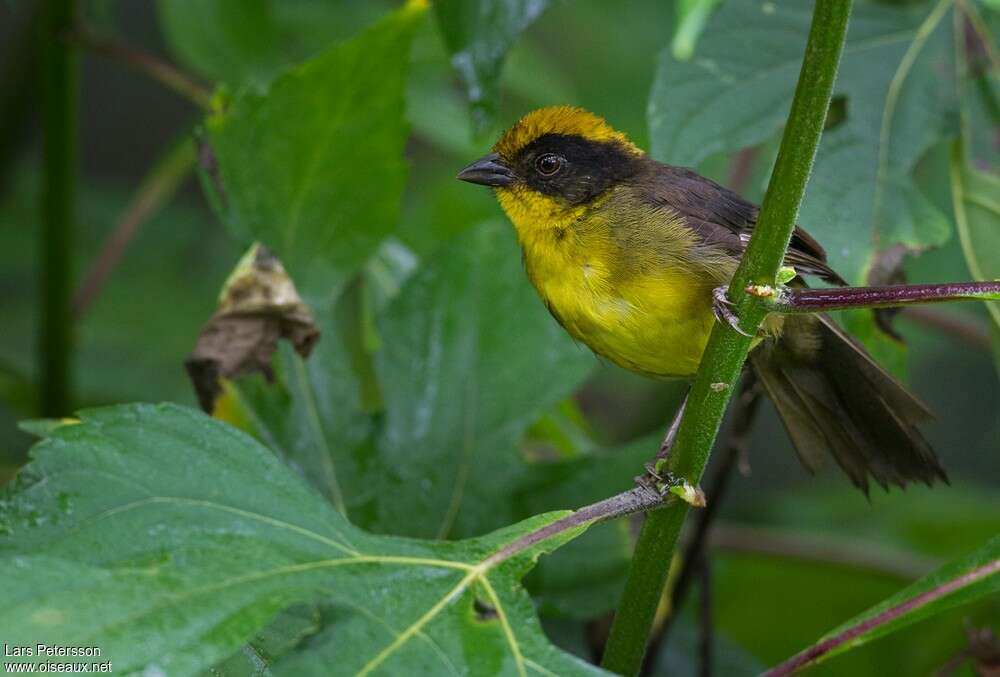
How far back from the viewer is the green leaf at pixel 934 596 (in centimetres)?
148

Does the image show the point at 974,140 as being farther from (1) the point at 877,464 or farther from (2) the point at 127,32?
(2) the point at 127,32

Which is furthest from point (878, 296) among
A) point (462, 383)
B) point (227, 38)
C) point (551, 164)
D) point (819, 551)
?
point (227, 38)

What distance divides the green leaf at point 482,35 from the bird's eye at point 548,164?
719 mm

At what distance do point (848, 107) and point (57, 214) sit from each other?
1.84 m

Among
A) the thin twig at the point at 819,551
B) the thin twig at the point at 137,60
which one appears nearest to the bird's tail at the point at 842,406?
the thin twig at the point at 819,551

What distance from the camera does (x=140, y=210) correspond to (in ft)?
10.6

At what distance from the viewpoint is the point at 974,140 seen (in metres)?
2.83

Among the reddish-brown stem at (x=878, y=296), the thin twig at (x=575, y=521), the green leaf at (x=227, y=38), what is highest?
the green leaf at (x=227, y=38)

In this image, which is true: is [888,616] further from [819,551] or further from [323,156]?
[819,551]

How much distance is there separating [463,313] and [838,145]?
0.79m

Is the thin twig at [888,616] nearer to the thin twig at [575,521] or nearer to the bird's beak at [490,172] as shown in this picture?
the thin twig at [575,521]

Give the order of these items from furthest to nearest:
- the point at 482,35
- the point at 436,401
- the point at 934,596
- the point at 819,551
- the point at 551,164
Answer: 1. the point at 819,551
2. the point at 551,164
3. the point at 436,401
4. the point at 482,35
5. the point at 934,596

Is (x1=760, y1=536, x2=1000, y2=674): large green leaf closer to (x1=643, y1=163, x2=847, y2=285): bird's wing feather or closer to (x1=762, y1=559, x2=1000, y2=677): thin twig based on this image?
(x1=762, y1=559, x2=1000, y2=677): thin twig

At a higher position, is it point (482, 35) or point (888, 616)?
point (482, 35)
